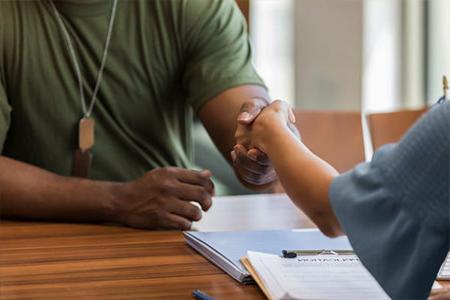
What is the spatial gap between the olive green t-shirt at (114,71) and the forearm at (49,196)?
209mm

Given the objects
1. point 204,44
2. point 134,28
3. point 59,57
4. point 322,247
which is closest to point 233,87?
point 204,44

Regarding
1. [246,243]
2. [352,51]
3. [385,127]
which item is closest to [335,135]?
[385,127]

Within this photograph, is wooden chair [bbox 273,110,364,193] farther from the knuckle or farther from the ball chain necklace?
the knuckle

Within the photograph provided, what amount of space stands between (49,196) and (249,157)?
1.32 feet

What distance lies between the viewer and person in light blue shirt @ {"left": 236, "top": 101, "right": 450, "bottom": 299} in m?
0.81

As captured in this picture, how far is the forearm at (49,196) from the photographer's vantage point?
5.10 ft

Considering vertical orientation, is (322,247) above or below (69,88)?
below

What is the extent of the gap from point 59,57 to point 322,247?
2.69 ft

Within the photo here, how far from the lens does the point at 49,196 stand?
5.19 ft

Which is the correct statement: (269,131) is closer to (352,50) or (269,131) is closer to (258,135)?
(258,135)

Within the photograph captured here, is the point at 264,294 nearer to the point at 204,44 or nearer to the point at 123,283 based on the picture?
the point at 123,283

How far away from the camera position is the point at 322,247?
1270mm

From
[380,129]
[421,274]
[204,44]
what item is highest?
[204,44]

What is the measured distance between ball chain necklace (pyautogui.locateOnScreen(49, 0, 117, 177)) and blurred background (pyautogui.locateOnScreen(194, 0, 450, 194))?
233cm
